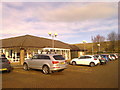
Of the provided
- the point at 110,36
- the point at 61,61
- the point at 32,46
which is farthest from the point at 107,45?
the point at 61,61

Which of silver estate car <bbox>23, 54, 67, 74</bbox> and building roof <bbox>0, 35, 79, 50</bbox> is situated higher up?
building roof <bbox>0, 35, 79, 50</bbox>

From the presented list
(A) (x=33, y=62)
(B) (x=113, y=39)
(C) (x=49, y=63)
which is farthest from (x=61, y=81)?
(B) (x=113, y=39)

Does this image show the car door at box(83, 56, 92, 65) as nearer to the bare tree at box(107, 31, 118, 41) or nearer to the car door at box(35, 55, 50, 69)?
the car door at box(35, 55, 50, 69)

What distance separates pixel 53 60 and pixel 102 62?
9.34 metres

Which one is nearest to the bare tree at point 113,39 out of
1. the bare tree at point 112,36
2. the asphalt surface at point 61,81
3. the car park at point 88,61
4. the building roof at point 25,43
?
the bare tree at point 112,36

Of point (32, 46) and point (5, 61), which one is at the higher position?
point (32, 46)

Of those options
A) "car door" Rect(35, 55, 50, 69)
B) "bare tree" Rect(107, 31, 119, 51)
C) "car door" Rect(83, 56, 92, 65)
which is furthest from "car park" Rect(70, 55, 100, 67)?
"bare tree" Rect(107, 31, 119, 51)

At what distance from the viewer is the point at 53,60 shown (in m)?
9.75

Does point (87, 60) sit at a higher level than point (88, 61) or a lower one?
higher

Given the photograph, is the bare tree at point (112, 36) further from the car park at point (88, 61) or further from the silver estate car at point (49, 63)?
the silver estate car at point (49, 63)

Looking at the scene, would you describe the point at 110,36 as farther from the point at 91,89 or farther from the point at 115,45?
the point at 91,89

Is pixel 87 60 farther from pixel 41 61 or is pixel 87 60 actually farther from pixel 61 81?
pixel 61 81

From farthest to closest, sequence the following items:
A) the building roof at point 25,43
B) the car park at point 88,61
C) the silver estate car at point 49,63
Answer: the building roof at point 25,43
the car park at point 88,61
the silver estate car at point 49,63

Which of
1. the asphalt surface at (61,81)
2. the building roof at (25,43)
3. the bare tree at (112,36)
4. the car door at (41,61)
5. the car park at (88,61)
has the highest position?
the bare tree at (112,36)
